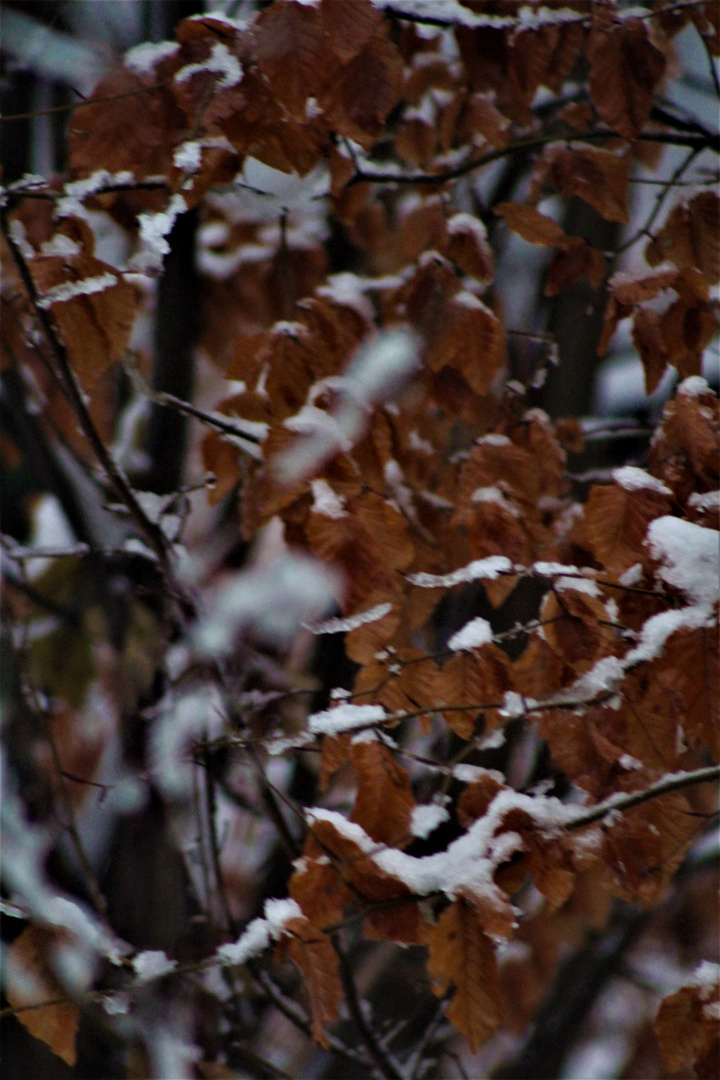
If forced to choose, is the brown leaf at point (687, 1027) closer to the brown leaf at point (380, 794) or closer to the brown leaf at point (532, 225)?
the brown leaf at point (380, 794)

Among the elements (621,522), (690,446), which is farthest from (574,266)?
(621,522)

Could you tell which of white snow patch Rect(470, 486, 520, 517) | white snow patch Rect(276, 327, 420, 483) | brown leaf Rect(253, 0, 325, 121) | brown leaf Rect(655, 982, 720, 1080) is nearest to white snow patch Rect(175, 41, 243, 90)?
brown leaf Rect(253, 0, 325, 121)

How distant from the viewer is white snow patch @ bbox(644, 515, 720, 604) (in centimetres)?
127

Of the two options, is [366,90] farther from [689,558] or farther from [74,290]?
[689,558]

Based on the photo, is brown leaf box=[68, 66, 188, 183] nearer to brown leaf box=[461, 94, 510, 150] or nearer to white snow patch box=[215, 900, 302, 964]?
brown leaf box=[461, 94, 510, 150]

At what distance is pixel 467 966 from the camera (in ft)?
4.21

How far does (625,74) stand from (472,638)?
114cm

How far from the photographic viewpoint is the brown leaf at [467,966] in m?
1.28

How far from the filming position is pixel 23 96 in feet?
9.37

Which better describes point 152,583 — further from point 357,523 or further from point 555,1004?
point 555,1004

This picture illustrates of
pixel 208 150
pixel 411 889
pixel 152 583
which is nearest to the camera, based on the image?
pixel 411 889

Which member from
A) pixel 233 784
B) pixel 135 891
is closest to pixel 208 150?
pixel 233 784

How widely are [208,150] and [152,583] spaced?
44.8 inches

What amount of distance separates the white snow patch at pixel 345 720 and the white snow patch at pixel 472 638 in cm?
16
